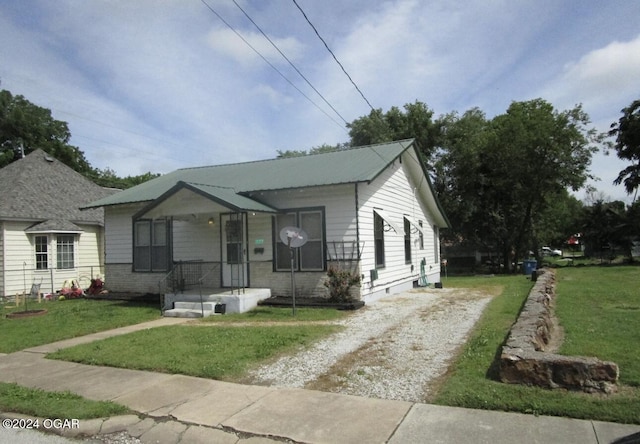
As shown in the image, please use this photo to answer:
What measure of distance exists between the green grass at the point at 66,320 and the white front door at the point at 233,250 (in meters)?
2.36

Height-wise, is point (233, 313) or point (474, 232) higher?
point (474, 232)

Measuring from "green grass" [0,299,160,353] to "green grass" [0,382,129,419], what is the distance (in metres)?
3.30

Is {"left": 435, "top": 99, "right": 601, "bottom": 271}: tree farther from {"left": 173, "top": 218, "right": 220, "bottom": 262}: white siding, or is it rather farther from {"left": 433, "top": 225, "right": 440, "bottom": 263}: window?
{"left": 173, "top": 218, "right": 220, "bottom": 262}: white siding

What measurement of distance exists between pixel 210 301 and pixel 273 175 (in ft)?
16.4

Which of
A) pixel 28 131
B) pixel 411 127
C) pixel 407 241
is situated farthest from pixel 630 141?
pixel 28 131

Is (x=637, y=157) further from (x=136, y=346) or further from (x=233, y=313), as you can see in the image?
(x=136, y=346)

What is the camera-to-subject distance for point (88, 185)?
23.7 meters

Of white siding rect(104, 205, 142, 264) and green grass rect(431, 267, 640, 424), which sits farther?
white siding rect(104, 205, 142, 264)

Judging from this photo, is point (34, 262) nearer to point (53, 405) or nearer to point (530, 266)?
point (53, 405)

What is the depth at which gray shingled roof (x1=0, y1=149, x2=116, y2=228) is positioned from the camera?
59.6 feet

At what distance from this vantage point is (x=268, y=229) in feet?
46.1

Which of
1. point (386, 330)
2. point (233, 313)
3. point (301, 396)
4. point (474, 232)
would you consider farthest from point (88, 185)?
point (474, 232)

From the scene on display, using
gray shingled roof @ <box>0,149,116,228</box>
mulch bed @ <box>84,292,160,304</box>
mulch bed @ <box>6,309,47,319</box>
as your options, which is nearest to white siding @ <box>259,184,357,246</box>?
mulch bed @ <box>84,292,160,304</box>

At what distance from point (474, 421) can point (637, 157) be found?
33352 mm
